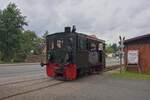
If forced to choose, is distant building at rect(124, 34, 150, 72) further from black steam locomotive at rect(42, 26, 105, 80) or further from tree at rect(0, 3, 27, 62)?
tree at rect(0, 3, 27, 62)

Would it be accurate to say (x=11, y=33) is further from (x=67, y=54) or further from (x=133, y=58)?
(x=67, y=54)

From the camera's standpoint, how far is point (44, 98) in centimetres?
1019

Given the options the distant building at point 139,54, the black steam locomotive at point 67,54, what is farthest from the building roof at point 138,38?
the black steam locomotive at point 67,54

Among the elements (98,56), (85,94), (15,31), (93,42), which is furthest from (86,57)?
(15,31)

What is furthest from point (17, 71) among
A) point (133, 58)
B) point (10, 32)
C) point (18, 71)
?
point (10, 32)

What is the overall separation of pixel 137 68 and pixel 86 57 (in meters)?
7.92

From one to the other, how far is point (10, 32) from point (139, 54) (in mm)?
34785

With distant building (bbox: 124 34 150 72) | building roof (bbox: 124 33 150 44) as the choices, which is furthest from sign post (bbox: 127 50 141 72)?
building roof (bbox: 124 33 150 44)

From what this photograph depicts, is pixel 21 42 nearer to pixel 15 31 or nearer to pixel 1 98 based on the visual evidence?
pixel 15 31

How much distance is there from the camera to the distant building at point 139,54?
79.7ft

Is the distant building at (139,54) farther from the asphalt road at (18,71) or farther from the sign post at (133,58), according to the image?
the asphalt road at (18,71)

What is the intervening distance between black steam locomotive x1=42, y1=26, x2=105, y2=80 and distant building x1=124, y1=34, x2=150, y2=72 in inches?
278

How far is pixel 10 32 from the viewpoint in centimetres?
5422

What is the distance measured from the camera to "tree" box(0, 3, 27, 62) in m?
53.6
